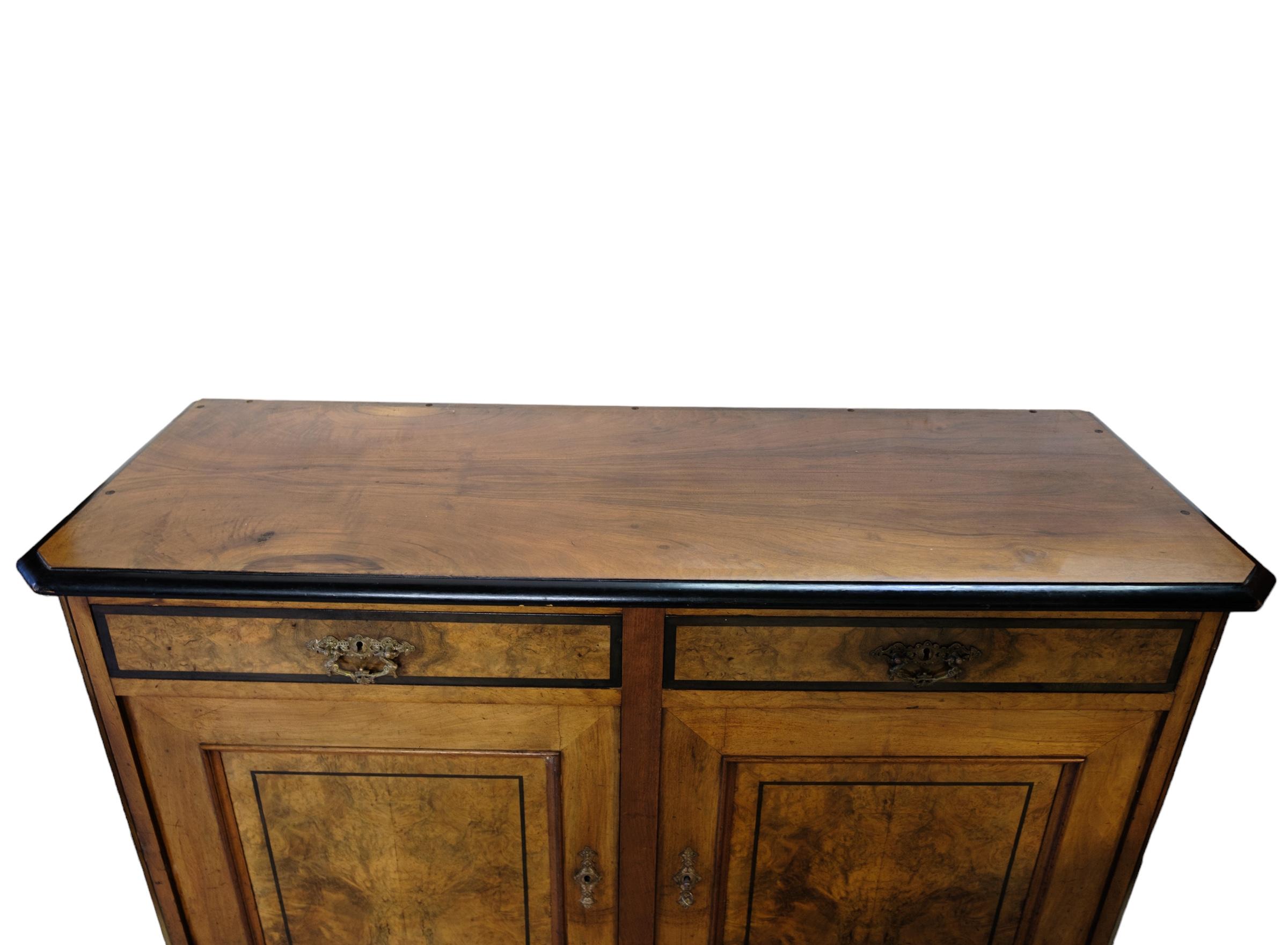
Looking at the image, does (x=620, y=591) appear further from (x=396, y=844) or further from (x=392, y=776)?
(x=396, y=844)

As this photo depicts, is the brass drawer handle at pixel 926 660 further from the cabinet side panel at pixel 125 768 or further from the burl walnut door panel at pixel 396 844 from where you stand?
the cabinet side panel at pixel 125 768

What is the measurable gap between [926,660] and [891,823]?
40cm

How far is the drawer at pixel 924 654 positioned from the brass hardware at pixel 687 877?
1.34 feet

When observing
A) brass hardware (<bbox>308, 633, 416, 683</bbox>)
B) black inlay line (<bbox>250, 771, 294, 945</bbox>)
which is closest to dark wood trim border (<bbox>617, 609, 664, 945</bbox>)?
brass hardware (<bbox>308, 633, 416, 683</bbox>)

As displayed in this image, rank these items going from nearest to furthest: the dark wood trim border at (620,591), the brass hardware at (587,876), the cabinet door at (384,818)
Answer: the dark wood trim border at (620,591) → the cabinet door at (384,818) → the brass hardware at (587,876)

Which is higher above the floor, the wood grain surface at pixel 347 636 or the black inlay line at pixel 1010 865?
the wood grain surface at pixel 347 636

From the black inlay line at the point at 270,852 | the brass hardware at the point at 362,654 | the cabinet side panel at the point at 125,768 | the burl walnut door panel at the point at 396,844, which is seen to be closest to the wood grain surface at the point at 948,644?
the burl walnut door panel at the point at 396,844

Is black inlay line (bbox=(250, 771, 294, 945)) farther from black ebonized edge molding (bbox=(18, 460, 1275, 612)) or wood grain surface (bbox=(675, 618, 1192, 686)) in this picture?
wood grain surface (bbox=(675, 618, 1192, 686))

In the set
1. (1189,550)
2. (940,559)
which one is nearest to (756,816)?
(940,559)

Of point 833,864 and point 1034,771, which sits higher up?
point 1034,771

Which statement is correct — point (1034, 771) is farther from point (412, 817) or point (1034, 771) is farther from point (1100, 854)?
point (412, 817)

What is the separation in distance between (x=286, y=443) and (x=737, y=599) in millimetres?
1094

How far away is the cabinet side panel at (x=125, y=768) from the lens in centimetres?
186

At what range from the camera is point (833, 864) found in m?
2.09
